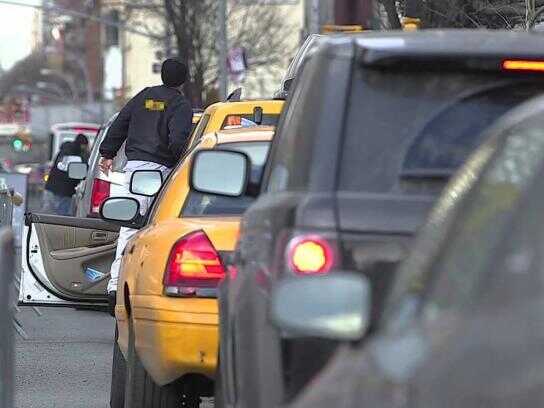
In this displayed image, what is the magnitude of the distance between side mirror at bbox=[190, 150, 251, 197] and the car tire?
152 centimetres

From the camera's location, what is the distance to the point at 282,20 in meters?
67.0

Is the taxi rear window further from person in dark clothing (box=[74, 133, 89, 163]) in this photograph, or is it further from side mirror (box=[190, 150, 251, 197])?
person in dark clothing (box=[74, 133, 89, 163])

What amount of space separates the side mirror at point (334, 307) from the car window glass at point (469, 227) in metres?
0.07

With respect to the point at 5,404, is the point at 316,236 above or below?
above

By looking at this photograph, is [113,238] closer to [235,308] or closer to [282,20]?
[235,308]

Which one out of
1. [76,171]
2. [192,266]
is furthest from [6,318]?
[76,171]

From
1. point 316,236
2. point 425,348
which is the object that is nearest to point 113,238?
point 316,236

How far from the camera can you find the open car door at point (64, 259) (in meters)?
11.6

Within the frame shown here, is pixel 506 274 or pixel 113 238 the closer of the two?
pixel 506 274

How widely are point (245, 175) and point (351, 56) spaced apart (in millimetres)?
1457

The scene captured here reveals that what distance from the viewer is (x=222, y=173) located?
6.31 meters

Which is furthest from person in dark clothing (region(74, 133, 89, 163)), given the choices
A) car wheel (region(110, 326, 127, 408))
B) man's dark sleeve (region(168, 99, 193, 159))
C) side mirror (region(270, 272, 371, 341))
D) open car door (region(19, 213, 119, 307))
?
side mirror (region(270, 272, 371, 341))

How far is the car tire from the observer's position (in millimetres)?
7707

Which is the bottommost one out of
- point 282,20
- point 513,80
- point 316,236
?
point 282,20
